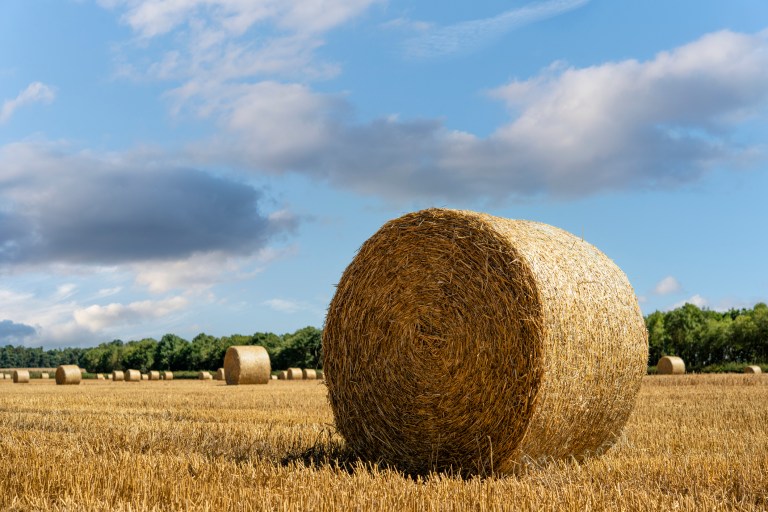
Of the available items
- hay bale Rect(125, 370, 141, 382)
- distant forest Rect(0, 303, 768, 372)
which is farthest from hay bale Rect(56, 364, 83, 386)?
distant forest Rect(0, 303, 768, 372)

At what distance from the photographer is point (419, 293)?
7.19 m

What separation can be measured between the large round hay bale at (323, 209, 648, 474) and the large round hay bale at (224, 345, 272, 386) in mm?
19310

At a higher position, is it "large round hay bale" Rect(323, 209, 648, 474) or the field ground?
"large round hay bale" Rect(323, 209, 648, 474)

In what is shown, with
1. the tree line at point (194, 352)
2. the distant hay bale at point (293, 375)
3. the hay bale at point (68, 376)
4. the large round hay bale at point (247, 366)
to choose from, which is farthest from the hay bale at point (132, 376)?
the large round hay bale at point (247, 366)

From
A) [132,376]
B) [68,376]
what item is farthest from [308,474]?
[132,376]

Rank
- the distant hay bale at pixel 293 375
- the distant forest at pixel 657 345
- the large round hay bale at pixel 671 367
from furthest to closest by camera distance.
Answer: the distant forest at pixel 657 345, the distant hay bale at pixel 293 375, the large round hay bale at pixel 671 367

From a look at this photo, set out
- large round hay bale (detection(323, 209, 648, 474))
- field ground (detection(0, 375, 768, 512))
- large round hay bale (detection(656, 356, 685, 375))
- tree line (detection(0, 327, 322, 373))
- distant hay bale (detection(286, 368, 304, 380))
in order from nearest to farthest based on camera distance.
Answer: field ground (detection(0, 375, 768, 512)) < large round hay bale (detection(323, 209, 648, 474)) < large round hay bale (detection(656, 356, 685, 375)) < distant hay bale (detection(286, 368, 304, 380)) < tree line (detection(0, 327, 322, 373))

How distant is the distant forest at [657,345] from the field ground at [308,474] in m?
37.0

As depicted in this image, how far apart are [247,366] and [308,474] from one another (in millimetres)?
21135

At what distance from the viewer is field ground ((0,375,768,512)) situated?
16.9 feet

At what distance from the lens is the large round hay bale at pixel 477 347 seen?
6.66 metres

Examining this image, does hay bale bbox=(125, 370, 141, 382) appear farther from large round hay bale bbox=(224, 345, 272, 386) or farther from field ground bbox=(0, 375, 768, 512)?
field ground bbox=(0, 375, 768, 512)

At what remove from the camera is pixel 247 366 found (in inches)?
1052

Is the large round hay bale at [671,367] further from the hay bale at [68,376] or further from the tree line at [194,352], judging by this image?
the tree line at [194,352]
